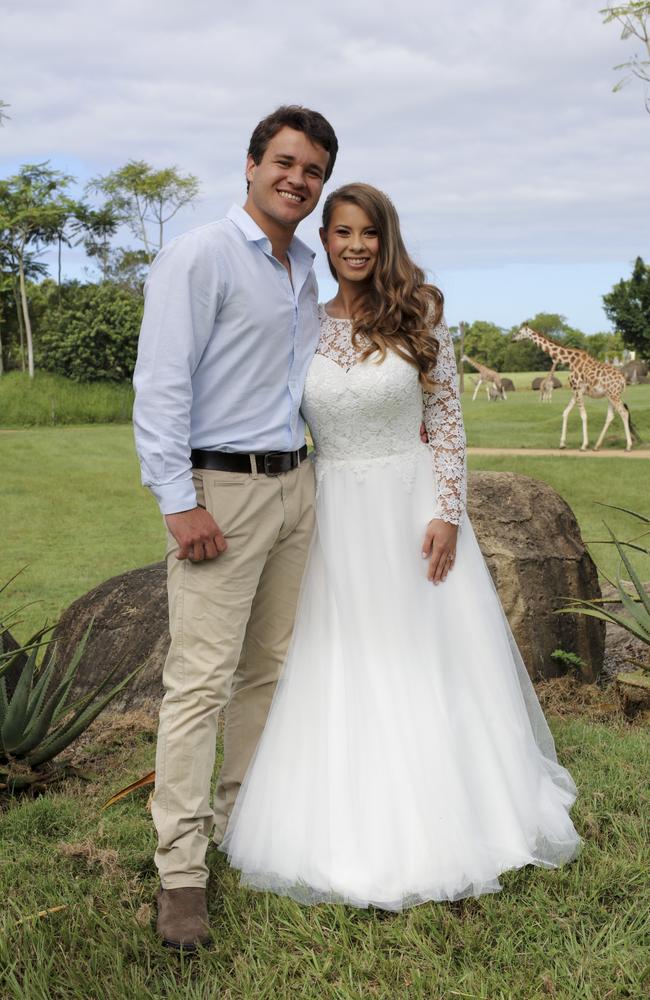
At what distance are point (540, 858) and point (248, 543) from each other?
1222 millimetres

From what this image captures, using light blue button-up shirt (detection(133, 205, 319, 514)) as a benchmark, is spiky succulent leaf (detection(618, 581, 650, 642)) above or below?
below

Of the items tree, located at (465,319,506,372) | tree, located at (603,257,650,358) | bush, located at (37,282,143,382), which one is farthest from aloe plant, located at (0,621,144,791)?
tree, located at (465,319,506,372)

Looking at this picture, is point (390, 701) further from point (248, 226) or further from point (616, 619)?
point (616, 619)

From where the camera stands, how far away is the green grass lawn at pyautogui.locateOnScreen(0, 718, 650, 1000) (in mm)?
2361

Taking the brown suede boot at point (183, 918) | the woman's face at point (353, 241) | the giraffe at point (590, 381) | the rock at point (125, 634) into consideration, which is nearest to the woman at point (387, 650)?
the woman's face at point (353, 241)

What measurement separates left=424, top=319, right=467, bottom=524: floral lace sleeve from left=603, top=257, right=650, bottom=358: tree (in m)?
24.2

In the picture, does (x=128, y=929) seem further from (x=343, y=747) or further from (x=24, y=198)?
(x=24, y=198)

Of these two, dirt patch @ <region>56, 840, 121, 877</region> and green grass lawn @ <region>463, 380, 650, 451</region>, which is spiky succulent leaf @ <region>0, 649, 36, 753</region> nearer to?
dirt patch @ <region>56, 840, 121, 877</region>

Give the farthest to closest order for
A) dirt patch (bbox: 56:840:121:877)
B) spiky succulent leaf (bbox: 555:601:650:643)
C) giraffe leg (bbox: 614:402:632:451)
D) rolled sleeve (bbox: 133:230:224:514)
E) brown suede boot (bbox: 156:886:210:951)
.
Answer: giraffe leg (bbox: 614:402:632:451) < spiky succulent leaf (bbox: 555:601:650:643) < dirt patch (bbox: 56:840:121:877) < rolled sleeve (bbox: 133:230:224:514) < brown suede boot (bbox: 156:886:210:951)

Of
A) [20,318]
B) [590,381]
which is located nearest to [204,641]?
[590,381]

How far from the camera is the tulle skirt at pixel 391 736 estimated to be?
2773mm

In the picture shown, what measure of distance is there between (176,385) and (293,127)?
32.5 inches

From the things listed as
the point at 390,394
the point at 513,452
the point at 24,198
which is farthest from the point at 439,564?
the point at 24,198

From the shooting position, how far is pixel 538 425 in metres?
20.6
